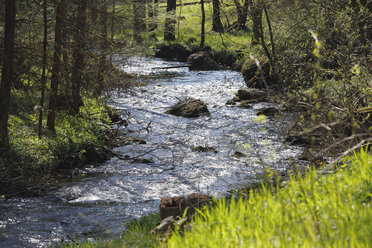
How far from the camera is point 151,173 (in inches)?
418

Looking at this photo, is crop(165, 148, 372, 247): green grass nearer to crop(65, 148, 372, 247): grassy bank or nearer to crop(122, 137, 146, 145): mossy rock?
crop(65, 148, 372, 247): grassy bank

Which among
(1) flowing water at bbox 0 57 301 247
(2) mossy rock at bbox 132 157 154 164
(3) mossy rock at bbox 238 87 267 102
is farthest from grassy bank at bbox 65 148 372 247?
(3) mossy rock at bbox 238 87 267 102

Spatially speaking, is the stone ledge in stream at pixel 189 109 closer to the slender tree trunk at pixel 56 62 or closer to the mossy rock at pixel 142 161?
the mossy rock at pixel 142 161

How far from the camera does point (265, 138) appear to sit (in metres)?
12.9

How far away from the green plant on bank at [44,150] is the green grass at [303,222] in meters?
6.17

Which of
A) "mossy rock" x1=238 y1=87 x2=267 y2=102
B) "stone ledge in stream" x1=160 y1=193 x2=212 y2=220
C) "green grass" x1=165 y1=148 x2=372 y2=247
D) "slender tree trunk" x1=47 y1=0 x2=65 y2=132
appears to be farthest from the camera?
"mossy rock" x1=238 y1=87 x2=267 y2=102

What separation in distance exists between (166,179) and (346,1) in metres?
6.12

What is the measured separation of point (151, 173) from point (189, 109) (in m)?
6.28

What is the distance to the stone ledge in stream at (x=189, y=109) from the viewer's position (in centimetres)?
1638

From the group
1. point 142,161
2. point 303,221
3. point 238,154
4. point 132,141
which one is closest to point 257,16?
point 238,154

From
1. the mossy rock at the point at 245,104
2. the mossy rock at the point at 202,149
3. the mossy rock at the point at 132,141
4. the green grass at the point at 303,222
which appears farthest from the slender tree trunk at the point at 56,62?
the mossy rock at the point at 245,104

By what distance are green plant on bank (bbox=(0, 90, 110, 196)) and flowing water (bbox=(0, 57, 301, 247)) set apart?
0.48 m

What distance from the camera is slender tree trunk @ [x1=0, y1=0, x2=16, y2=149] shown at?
9.45 metres

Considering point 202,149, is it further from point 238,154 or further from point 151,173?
point 151,173
